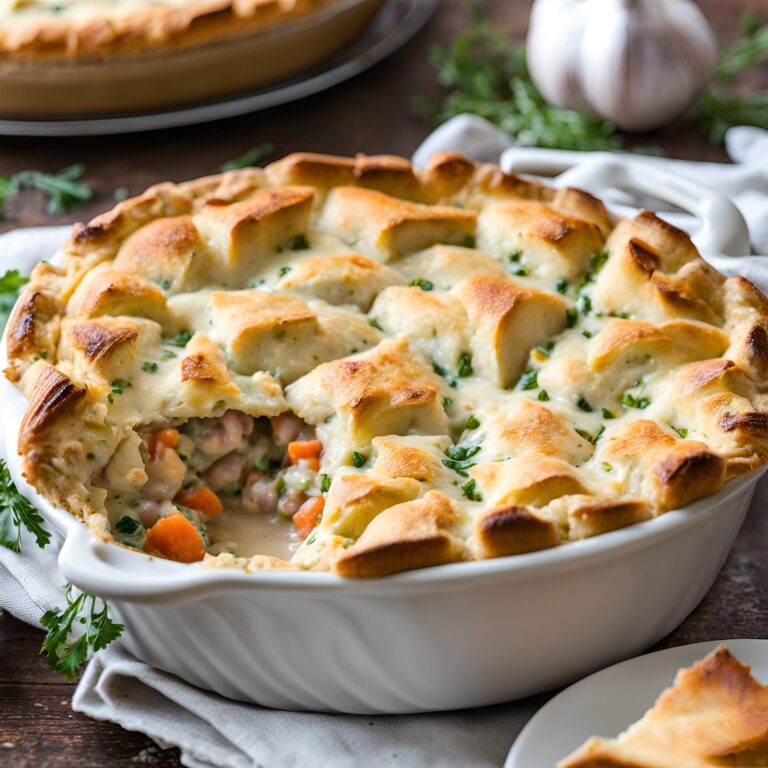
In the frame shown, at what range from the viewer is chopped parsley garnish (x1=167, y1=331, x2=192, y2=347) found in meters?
3.12

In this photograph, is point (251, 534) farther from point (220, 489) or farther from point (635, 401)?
point (635, 401)

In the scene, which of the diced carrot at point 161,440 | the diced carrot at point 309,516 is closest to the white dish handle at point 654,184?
the diced carrot at point 309,516

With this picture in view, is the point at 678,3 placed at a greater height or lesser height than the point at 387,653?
greater

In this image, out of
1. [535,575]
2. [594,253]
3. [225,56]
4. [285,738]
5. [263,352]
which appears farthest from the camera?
[225,56]

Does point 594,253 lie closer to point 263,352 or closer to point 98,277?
point 263,352

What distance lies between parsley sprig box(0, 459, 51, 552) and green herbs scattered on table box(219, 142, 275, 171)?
200cm

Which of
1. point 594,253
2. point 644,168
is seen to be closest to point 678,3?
point 644,168

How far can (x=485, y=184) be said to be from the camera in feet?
12.0

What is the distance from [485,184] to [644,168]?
0.47m

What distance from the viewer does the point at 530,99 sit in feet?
16.8

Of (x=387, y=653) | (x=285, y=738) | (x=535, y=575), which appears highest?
(x=535, y=575)

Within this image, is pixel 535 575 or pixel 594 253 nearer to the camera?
pixel 535 575

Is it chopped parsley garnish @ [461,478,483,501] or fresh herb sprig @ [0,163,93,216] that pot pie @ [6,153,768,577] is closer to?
chopped parsley garnish @ [461,478,483,501]

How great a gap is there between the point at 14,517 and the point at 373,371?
89 cm
